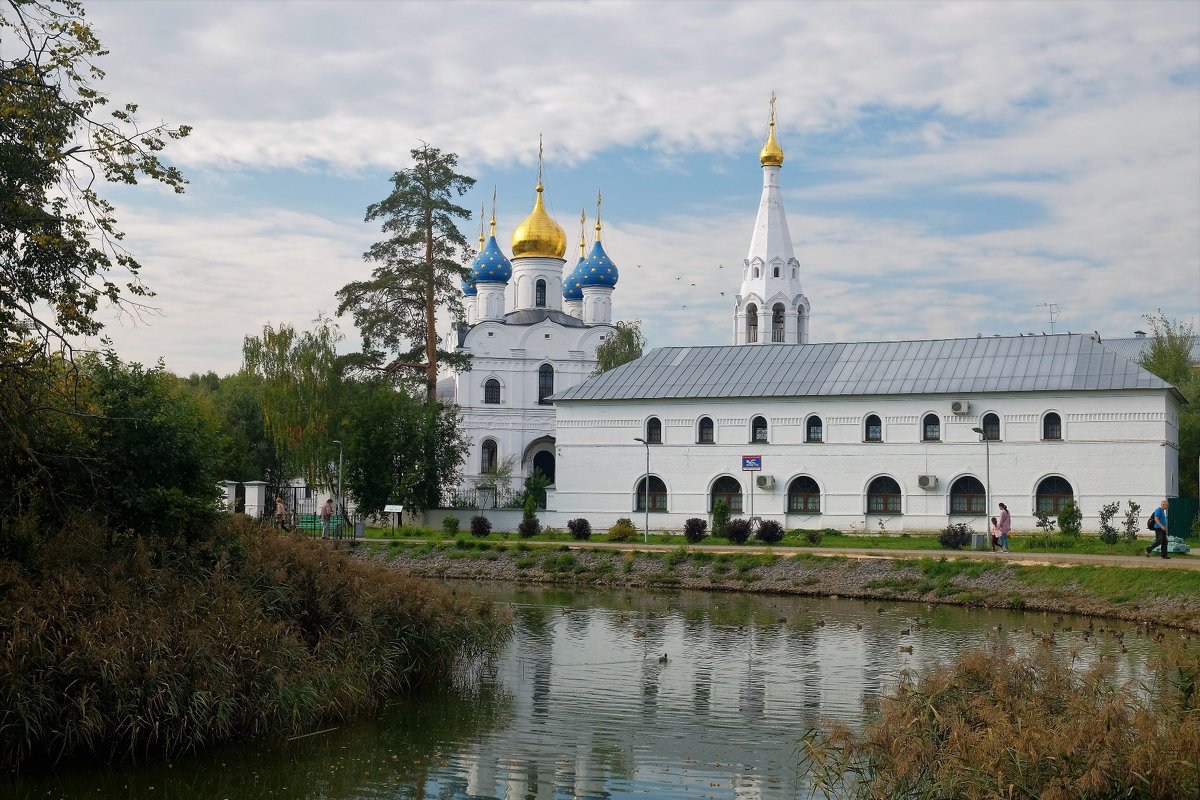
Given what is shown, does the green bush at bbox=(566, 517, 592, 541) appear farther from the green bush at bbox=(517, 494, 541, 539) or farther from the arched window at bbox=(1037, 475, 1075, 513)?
the arched window at bbox=(1037, 475, 1075, 513)

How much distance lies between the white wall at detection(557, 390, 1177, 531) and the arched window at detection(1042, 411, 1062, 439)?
18 centimetres

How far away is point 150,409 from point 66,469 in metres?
1.25

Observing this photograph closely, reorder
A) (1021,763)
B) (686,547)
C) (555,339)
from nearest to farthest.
→ (1021,763), (686,547), (555,339)

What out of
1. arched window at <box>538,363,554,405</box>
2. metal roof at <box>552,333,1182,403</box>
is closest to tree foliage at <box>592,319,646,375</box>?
arched window at <box>538,363,554,405</box>

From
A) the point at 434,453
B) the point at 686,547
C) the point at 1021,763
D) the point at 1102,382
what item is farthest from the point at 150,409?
the point at 1102,382

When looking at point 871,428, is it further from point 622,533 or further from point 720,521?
point 622,533

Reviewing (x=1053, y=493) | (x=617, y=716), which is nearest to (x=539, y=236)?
(x=1053, y=493)

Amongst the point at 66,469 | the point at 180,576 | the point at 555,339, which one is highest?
the point at 555,339

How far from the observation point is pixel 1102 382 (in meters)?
37.4

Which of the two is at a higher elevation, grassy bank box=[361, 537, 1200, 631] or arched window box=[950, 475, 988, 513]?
arched window box=[950, 475, 988, 513]

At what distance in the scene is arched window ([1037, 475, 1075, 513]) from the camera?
37.4 meters

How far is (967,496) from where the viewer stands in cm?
3856

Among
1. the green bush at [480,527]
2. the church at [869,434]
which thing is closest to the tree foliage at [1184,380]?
the church at [869,434]

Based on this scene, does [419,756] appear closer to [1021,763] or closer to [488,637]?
[488,637]
